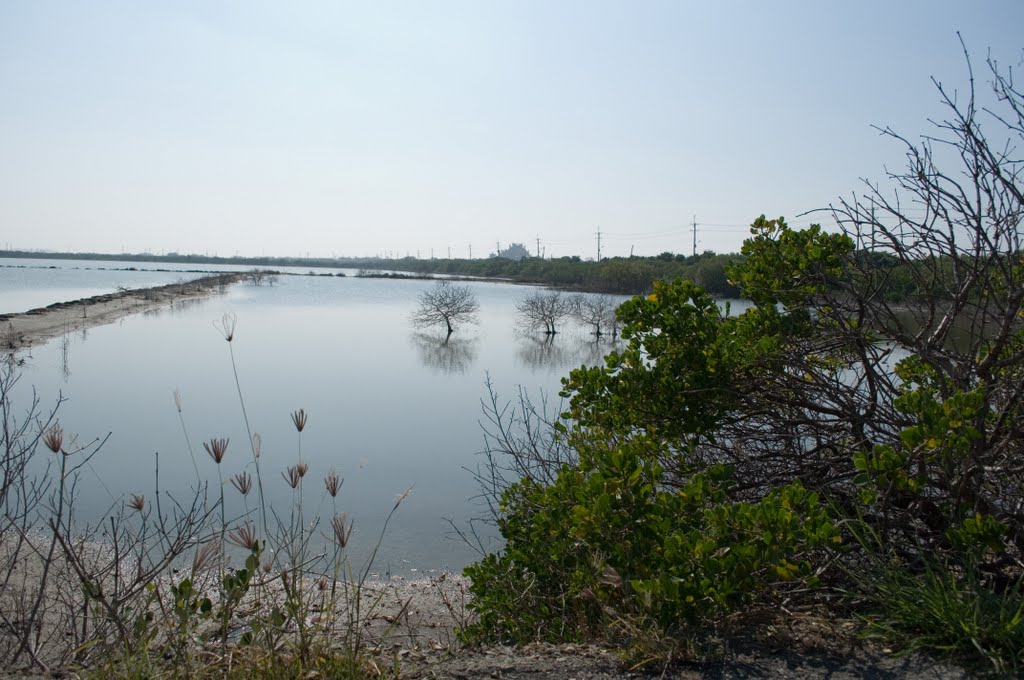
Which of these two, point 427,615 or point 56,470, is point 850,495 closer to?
point 427,615

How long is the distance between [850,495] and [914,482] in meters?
1.37

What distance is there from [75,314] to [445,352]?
20.4 metres

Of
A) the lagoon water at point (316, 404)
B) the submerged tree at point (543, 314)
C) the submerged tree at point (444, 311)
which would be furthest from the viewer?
the submerged tree at point (444, 311)

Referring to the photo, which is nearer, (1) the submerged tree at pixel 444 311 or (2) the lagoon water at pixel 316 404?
(2) the lagoon water at pixel 316 404

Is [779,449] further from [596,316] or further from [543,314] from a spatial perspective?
[543,314]

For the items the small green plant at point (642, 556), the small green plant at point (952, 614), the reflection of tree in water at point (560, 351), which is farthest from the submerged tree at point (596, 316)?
the small green plant at point (952, 614)

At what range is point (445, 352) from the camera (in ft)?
103

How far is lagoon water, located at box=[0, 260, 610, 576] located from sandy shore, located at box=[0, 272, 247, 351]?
99 centimetres

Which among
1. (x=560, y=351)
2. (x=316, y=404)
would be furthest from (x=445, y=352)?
(x=316, y=404)

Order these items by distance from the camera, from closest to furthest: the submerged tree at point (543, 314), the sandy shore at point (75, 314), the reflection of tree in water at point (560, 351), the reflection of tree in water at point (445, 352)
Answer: the reflection of tree in water at point (445, 352), the reflection of tree in water at point (560, 351), the sandy shore at point (75, 314), the submerged tree at point (543, 314)

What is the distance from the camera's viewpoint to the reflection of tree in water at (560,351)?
28.5m

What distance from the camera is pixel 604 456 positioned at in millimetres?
4762

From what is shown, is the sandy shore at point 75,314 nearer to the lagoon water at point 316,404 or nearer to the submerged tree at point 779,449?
the lagoon water at point 316,404

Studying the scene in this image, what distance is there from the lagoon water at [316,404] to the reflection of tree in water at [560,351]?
14cm
